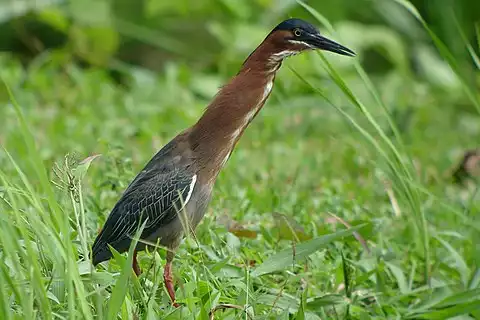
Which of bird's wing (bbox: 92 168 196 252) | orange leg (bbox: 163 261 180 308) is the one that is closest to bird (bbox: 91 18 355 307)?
bird's wing (bbox: 92 168 196 252)

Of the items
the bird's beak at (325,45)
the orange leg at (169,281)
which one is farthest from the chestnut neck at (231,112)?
the orange leg at (169,281)

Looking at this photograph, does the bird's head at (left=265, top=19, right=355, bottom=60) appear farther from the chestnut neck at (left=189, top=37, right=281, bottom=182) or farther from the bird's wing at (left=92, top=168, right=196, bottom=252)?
the bird's wing at (left=92, top=168, right=196, bottom=252)

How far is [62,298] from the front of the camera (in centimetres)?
290

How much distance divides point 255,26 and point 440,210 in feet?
9.39

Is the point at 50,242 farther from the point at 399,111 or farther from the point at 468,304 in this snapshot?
the point at 399,111

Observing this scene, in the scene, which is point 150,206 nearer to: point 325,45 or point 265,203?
point 325,45

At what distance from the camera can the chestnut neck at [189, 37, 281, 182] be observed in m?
3.45

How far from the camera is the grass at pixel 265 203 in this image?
280 cm

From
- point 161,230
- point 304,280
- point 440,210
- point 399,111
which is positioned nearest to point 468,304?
point 304,280

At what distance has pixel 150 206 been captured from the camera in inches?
135

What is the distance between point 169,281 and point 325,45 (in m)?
0.92

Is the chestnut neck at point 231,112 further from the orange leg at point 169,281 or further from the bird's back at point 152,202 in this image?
the orange leg at point 169,281

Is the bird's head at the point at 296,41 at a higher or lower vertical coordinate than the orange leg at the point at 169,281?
higher

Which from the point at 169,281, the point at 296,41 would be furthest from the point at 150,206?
the point at 296,41
